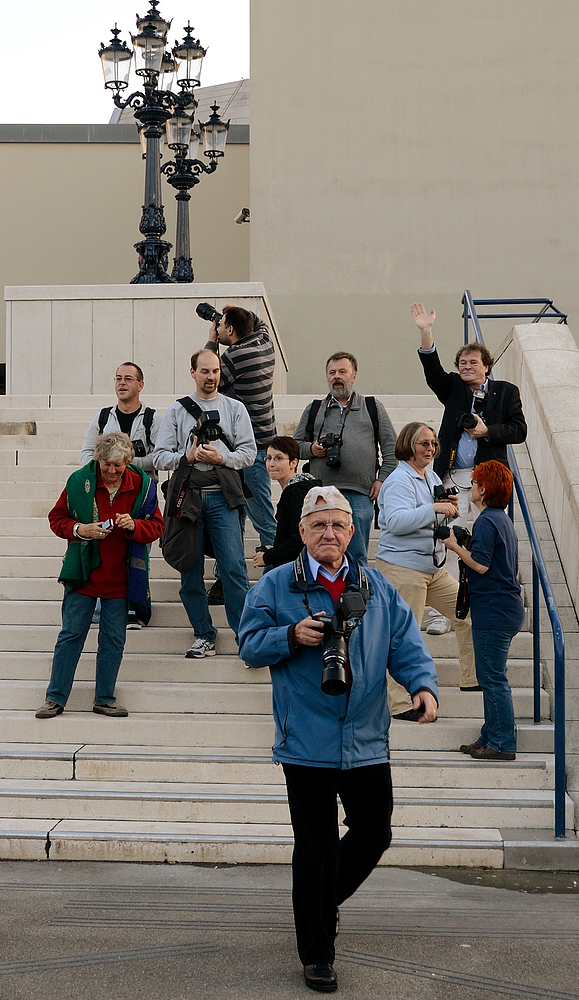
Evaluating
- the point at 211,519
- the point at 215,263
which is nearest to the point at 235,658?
the point at 211,519

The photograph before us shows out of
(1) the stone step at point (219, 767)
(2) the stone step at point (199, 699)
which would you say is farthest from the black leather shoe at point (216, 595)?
Result: (1) the stone step at point (219, 767)

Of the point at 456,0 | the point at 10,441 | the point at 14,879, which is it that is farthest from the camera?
the point at 456,0

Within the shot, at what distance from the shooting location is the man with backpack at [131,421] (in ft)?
23.5

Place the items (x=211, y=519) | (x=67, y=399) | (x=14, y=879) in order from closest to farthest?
(x=14, y=879), (x=211, y=519), (x=67, y=399)

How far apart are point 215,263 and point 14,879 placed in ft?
63.9

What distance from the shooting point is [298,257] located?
18.2 meters

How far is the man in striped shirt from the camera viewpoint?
23.6ft

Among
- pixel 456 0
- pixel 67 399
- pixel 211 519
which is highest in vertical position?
pixel 456 0

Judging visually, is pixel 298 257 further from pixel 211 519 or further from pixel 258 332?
pixel 211 519

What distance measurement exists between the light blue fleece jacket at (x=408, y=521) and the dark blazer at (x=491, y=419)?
994mm

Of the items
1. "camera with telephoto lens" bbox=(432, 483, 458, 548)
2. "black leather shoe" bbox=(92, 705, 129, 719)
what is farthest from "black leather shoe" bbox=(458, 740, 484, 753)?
"black leather shoe" bbox=(92, 705, 129, 719)

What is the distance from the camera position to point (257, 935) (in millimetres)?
4062

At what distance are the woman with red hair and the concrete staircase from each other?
154 mm

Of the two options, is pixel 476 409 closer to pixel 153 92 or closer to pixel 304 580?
pixel 304 580
